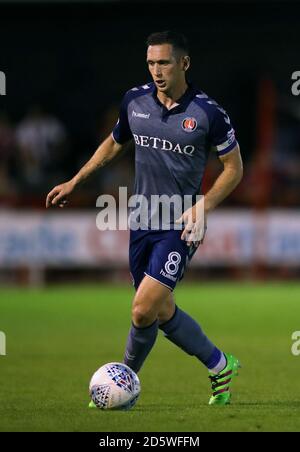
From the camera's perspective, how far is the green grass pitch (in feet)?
23.4

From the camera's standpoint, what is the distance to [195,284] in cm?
1883

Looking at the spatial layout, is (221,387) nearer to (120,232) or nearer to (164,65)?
(164,65)

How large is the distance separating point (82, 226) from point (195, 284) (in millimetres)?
2071

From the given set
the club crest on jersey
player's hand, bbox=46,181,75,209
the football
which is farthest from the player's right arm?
the football

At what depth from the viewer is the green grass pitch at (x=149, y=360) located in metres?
7.14

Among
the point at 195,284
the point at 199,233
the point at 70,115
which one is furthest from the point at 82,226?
the point at 199,233

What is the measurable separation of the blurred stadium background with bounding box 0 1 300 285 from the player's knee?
10335 millimetres

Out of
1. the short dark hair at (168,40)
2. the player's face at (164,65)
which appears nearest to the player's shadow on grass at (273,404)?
the player's face at (164,65)

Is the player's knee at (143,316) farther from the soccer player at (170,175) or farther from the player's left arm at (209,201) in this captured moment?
the player's left arm at (209,201)

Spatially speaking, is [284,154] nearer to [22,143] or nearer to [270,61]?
[270,61]

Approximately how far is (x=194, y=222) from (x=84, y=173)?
3.48 feet

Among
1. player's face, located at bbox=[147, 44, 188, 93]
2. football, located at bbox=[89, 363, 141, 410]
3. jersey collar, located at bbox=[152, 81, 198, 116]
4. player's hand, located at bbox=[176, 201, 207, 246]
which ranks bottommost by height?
football, located at bbox=[89, 363, 141, 410]

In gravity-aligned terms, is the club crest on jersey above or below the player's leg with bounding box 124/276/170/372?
above

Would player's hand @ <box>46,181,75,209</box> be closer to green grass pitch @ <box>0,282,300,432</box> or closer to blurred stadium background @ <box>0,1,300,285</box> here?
green grass pitch @ <box>0,282,300,432</box>
